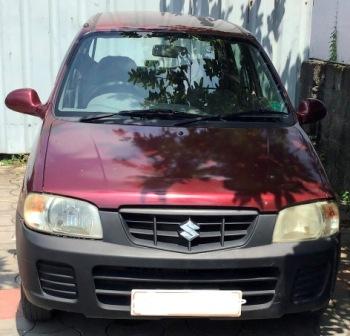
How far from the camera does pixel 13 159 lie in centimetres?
697

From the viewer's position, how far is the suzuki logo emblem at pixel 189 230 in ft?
9.29

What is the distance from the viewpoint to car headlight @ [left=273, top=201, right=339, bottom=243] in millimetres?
2951

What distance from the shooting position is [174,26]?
4391 mm

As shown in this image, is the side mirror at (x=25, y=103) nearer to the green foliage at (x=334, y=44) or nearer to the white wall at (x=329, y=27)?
the white wall at (x=329, y=27)

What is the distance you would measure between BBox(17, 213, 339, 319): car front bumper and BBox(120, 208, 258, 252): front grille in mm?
47

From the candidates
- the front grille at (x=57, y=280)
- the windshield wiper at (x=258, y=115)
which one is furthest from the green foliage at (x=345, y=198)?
the front grille at (x=57, y=280)

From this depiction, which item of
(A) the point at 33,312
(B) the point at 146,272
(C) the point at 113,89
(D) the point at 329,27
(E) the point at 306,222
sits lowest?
(A) the point at 33,312

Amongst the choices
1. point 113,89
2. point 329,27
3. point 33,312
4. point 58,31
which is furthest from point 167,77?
point 329,27

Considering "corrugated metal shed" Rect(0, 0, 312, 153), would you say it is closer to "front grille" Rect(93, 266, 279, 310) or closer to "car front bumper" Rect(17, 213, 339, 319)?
"car front bumper" Rect(17, 213, 339, 319)

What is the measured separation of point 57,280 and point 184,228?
0.66 meters

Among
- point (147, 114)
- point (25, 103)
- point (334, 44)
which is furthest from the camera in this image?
point (334, 44)

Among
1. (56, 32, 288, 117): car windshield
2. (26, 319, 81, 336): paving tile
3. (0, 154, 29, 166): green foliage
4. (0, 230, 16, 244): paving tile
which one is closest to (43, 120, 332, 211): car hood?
(56, 32, 288, 117): car windshield

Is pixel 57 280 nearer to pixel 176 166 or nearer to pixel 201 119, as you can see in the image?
pixel 176 166

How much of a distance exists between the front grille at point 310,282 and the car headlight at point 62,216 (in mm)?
1003
